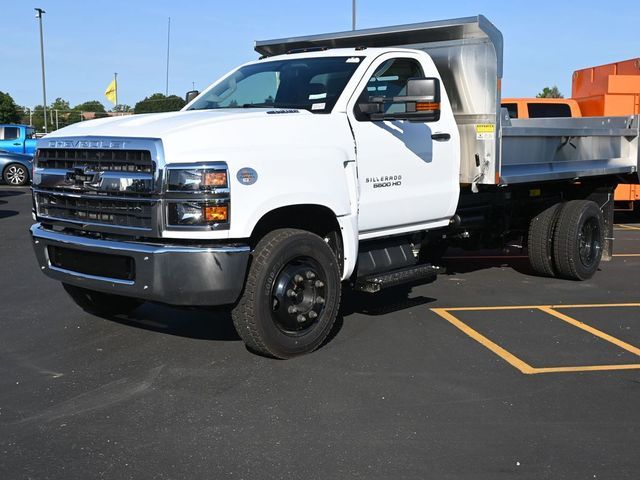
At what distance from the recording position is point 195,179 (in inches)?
179

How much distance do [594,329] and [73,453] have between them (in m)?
4.49

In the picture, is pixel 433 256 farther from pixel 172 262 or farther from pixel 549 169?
pixel 172 262

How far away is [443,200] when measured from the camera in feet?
21.6

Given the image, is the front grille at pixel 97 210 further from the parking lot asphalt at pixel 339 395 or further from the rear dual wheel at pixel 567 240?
the rear dual wheel at pixel 567 240

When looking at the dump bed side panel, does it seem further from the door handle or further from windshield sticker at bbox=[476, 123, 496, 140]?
the door handle

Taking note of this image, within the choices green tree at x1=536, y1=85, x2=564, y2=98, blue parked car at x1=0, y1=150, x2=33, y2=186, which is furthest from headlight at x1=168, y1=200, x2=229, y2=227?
green tree at x1=536, y1=85, x2=564, y2=98

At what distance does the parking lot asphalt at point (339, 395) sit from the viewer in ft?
11.9

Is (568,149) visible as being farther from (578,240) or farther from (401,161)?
(401,161)

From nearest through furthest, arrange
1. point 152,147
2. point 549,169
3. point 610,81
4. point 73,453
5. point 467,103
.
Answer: point 73,453 < point 152,147 < point 467,103 < point 549,169 < point 610,81

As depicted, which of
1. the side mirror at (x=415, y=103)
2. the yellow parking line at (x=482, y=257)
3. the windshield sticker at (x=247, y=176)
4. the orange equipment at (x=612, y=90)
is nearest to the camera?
the windshield sticker at (x=247, y=176)

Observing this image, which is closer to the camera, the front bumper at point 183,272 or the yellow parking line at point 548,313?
the front bumper at point 183,272

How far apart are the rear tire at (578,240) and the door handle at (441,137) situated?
252 centimetres

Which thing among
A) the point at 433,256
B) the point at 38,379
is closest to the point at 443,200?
the point at 433,256

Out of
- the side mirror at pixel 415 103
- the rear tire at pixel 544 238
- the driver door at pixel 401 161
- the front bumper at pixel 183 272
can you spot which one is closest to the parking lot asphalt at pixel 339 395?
the front bumper at pixel 183 272
